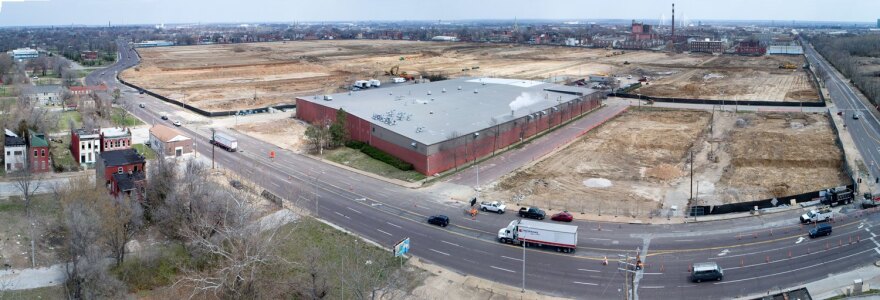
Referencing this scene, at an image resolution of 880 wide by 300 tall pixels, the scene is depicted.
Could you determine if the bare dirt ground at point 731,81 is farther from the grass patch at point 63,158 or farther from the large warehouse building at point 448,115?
the grass patch at point 63,158

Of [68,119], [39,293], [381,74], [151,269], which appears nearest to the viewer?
[39,293]

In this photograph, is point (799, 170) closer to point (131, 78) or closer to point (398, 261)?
point (398, 261)

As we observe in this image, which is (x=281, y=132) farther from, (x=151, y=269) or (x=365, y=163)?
(x=151, y=269)

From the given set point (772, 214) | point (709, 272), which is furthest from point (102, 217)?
point (772, 214)

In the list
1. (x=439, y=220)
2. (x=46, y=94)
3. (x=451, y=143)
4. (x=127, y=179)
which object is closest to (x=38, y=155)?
(x=127, y=179)

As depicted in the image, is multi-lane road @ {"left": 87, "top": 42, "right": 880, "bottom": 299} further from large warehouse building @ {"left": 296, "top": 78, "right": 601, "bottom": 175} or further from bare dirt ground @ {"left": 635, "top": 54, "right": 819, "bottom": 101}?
bare dirt ground @ {"left": 635, "top": 54, "right": 819, "bottom": 101}

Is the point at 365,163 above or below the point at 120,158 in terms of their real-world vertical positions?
below
